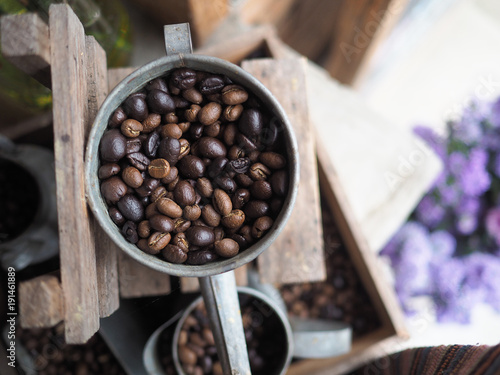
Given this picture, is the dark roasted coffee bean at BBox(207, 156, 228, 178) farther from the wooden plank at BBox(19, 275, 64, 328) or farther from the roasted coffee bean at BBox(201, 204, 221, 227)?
the wooden plank at BBox(19, 275, 64, 328)

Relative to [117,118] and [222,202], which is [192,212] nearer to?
[222,202]

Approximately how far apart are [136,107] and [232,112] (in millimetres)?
166

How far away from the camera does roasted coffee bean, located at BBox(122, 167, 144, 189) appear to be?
0.63 m

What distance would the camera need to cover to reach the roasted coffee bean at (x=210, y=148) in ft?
2.19

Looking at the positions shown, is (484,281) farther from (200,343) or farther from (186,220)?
(186,220)

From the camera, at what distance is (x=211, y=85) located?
26.0 inches

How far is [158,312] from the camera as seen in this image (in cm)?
89

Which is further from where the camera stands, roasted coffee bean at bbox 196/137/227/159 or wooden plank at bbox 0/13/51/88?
roasted coffee bean at bbox 196/137/227/159

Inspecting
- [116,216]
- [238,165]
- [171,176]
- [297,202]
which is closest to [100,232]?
[116,216]

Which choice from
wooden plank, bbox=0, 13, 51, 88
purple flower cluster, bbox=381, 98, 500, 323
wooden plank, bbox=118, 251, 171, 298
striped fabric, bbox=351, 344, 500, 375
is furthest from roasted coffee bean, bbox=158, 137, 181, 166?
purple flower cluster, bbox=381, 98, 500, 323

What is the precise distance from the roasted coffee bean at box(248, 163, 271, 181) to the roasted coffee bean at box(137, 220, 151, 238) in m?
0.20

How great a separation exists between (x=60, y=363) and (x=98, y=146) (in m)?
0.70

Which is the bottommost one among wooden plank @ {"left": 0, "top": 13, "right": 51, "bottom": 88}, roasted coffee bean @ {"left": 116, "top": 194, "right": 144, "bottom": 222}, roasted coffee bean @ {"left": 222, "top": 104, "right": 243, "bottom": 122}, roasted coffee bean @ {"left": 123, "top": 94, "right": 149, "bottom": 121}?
roasted coffee bean @ {"left": 116, "top": 194, "right": 144, "bottom": 222}

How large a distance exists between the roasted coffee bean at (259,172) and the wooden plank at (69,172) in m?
0.28
